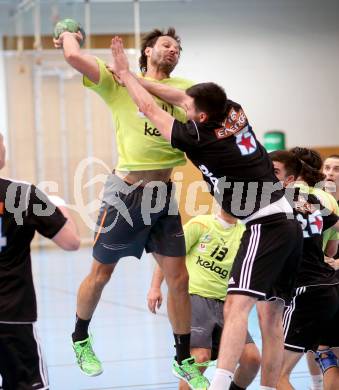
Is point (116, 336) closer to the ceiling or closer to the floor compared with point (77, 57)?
closer to the floor

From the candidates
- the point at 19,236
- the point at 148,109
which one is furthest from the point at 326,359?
the point at 19,236

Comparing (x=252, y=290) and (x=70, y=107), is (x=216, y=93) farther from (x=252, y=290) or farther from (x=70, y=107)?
(x=70, y=107)

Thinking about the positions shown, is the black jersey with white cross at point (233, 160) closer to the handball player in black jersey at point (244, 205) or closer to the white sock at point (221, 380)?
the handball player in black jersey at point (244, 205)

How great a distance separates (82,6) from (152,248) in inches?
→ 513

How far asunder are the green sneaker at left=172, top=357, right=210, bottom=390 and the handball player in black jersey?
480 millimetres

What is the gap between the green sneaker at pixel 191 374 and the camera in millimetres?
5105

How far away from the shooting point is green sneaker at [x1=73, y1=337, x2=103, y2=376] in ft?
17.7

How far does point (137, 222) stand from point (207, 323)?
86cm

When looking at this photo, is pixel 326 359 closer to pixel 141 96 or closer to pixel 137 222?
pixel 137 222

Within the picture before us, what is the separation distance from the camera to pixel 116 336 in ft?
25.9

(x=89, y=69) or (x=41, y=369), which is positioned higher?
(x=89, y=69)

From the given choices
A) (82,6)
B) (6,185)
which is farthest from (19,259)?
(82,6)

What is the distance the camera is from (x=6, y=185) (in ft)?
12.5

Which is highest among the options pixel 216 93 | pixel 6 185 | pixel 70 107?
pixel 216 93
